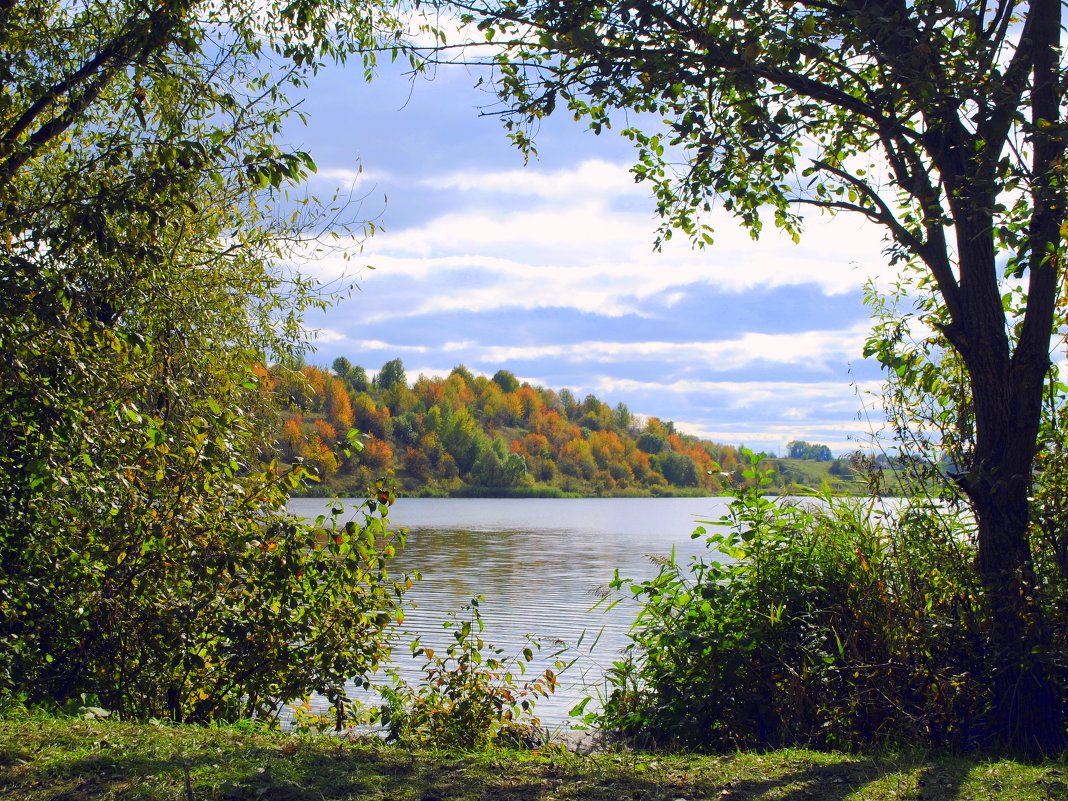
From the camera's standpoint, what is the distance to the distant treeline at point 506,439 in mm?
103875

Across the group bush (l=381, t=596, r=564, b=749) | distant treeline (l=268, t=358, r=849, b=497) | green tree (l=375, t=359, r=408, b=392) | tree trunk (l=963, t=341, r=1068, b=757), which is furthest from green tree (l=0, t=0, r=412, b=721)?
green tree (l=375, t=359, r=408, b=392)

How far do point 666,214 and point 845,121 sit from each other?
1.74 m

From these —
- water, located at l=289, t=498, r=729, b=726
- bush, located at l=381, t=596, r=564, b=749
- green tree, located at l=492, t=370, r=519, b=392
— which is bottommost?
water, located at l=289, t=498, r=729, b=726

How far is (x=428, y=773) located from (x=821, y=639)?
3.23m

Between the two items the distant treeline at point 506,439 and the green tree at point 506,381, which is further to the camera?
the green tree at point 506,381

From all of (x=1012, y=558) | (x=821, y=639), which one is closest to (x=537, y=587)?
(x=821, y=639)

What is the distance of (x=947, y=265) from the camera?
20.2 ft

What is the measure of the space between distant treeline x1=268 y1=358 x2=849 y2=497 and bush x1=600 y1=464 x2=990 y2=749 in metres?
69.7

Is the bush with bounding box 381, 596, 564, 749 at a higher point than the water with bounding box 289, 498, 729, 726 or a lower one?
higher

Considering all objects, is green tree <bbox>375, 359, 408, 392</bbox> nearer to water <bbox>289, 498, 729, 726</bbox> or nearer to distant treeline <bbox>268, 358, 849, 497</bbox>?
distant treeline <bbox>268, 358, 849, 497</bbox>

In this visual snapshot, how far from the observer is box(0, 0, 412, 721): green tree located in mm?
6094

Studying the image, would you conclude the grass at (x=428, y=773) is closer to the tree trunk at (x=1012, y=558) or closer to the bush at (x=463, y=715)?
the tree trunk at (x=1012, y=558)

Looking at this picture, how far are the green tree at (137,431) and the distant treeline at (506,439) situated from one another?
68.3 metres

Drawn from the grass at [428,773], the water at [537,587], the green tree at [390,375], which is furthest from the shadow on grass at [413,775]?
the green tree at [390,375]
